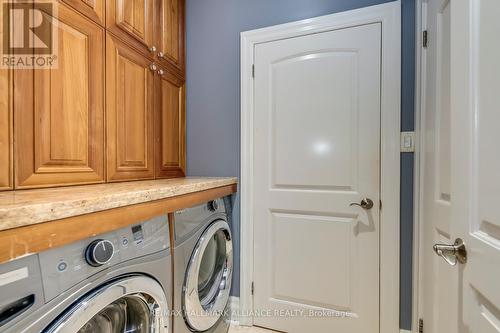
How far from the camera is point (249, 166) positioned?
1.79 metres

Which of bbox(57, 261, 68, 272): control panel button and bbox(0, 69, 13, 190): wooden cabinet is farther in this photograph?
bbox(0, 69, 13, 190): wooden cabinet

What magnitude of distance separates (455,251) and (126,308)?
1097 millimetres

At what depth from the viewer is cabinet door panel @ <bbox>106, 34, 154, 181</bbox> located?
4.25 ft

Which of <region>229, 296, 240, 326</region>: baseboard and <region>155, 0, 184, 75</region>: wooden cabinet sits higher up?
<region>155, 0, 184, 75</region>: wooden cabinet

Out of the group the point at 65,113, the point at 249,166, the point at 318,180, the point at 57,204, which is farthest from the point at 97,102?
the point at 318,180

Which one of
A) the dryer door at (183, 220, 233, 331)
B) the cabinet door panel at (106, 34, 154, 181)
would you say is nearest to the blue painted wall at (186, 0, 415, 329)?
the dryer door at (183, 220, 233, 331)

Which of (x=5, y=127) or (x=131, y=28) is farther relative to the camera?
(x=131, y=28)

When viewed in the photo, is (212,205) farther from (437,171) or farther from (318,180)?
(437,171)

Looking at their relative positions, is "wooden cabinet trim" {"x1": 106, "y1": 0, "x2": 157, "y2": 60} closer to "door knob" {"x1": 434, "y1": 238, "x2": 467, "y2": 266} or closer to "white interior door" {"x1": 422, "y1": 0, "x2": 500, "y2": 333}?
"white interior door" {"x1": 422, "y1": 0, "x2": 500, "y2": 333}

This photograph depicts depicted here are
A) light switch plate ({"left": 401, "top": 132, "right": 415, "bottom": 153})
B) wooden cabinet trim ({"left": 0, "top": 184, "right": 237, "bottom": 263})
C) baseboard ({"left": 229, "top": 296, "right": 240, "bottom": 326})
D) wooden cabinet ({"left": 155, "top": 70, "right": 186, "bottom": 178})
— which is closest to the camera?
wooden cabinet trim ({"left": 0, "top": 184, "right": 237, "bottom": 263})

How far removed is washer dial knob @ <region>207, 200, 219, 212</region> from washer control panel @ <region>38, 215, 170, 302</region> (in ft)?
1.57

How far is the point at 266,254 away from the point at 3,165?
4.72ft

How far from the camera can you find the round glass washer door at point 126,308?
71 cm

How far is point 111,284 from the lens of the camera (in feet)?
2.49
